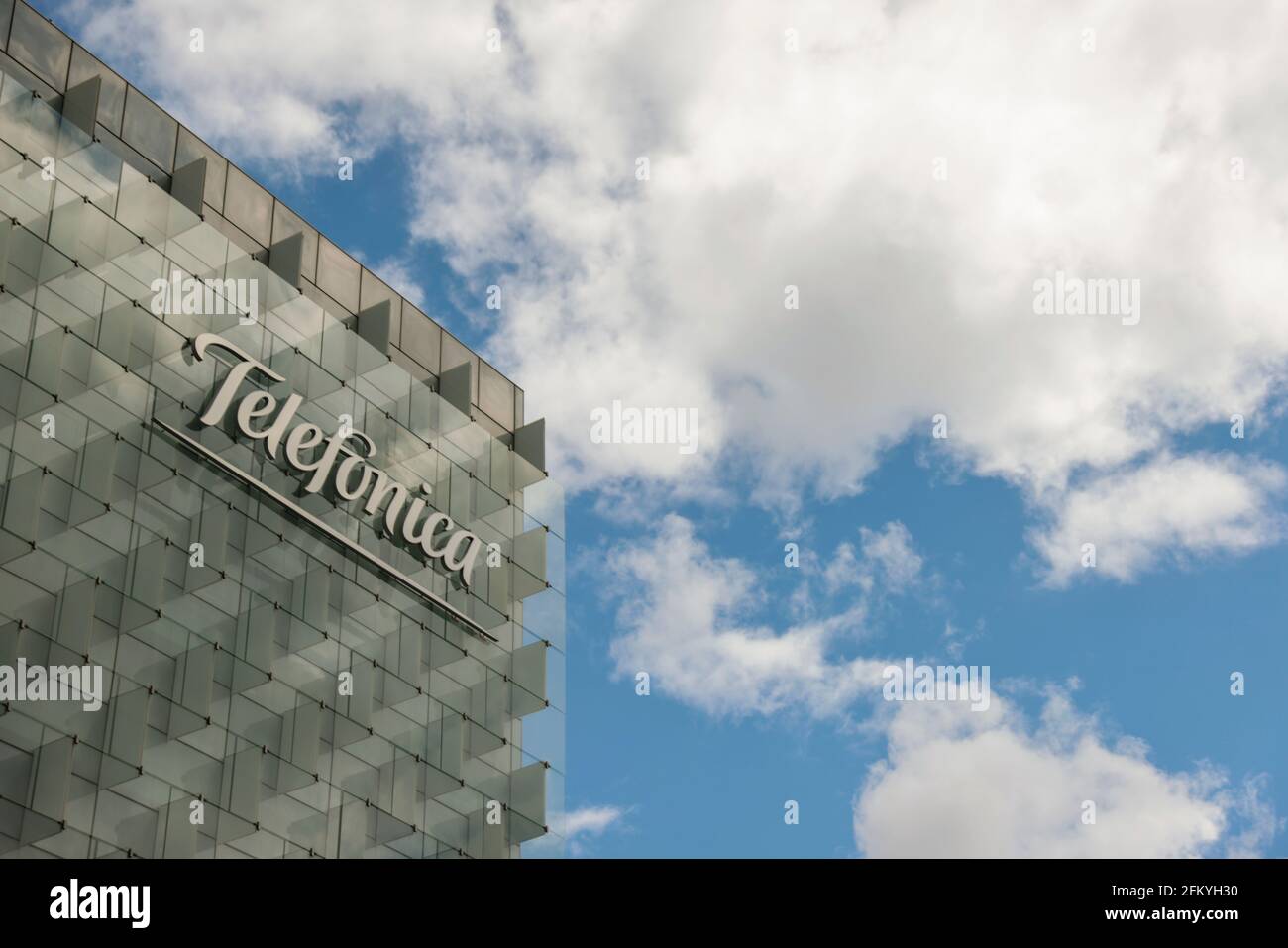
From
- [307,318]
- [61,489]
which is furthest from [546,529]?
[61,489]

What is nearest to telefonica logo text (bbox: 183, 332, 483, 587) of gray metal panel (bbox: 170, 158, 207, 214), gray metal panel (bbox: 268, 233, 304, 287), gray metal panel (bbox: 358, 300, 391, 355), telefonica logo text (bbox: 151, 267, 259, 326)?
telefonica logo text (bbox: 151, 267, 259, 326)

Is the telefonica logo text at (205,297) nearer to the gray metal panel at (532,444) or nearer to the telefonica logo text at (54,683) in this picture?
the telefonica logo text at (54,683)

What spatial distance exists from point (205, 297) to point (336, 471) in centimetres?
564

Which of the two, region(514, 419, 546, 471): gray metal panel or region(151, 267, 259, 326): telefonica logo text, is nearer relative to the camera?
region(151, 267, 259, 326): telefonica logo text

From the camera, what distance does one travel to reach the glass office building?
1367 inches

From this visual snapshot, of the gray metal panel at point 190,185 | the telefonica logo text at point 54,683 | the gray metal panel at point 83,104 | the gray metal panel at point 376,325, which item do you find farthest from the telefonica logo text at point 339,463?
the telefonica logo text at point 54,683

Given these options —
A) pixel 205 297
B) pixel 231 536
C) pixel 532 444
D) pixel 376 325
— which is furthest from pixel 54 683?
pixel 532 444

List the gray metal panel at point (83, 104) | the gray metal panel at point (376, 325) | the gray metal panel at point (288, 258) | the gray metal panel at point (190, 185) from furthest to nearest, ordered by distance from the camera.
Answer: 1. the gray metal panel at point (376, 325)
2. the gray metal panel at point (288, 258)
3. the gray metal panel at point (190, 185)
4. the gray metal panel at point (83, 104)

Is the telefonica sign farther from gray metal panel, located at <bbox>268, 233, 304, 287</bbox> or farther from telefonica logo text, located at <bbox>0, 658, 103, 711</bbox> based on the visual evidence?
telefonica logo text, located at <bbox>0, 658, 103, 711</bbox>

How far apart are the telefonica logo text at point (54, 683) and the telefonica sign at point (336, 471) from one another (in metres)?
6.68
